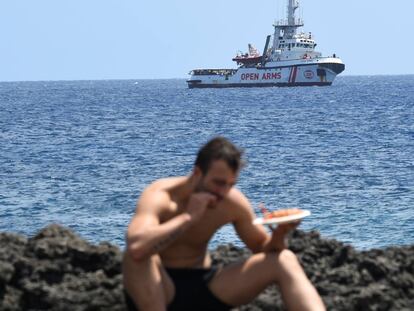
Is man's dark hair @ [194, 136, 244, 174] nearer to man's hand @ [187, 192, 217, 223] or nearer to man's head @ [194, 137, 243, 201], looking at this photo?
man's head @ [194, 137, 243, 201]

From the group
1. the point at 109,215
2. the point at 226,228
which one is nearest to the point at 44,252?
the point at 226,228

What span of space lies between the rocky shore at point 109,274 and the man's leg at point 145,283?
2.21 feet

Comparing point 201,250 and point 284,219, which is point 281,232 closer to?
point 284,219

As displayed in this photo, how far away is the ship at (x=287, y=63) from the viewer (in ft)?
367

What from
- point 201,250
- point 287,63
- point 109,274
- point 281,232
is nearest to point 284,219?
point 281,232

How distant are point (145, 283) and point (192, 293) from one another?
0.31 metres

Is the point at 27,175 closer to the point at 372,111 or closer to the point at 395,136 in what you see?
the point at 395,136

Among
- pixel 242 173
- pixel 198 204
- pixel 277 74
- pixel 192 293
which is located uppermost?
pixel 198 204

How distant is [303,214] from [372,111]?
72.0 meters

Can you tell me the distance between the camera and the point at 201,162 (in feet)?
16.9

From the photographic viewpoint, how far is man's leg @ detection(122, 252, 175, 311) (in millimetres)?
5234

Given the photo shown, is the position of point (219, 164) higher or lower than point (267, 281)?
higher

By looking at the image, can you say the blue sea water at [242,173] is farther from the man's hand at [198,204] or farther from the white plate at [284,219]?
the man's hand at [198,204]

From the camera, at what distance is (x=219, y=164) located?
5.11m
